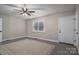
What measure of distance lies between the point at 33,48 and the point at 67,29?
77 centimetres

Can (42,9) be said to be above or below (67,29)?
above

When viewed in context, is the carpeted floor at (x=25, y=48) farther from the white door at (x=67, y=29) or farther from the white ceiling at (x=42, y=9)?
the white ceiling at (x=42, y=9)

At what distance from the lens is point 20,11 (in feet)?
6.24

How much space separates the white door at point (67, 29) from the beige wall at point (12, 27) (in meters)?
0.75

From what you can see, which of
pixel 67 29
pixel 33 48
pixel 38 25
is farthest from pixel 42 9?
pixel 33 48

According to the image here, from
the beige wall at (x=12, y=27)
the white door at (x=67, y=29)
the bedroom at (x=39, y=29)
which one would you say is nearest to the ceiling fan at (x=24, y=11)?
the bedroom at (x=39, y=29)

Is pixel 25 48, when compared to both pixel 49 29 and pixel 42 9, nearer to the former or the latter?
pixel 49 29

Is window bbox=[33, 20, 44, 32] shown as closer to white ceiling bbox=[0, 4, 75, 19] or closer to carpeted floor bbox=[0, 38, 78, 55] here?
white ceiling bbox=[0, 4, 75, 19]

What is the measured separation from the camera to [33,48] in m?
1.92

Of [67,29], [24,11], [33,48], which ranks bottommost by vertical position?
[33,48]

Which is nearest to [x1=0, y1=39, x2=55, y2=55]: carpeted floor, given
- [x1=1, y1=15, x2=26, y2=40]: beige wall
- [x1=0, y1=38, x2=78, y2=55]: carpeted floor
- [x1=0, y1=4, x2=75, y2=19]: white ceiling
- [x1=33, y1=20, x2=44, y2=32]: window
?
[x1=0, y1=38, x2=78, y2=55]: carpeted floor

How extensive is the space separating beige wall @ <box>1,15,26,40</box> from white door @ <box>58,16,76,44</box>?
75 centimetres
